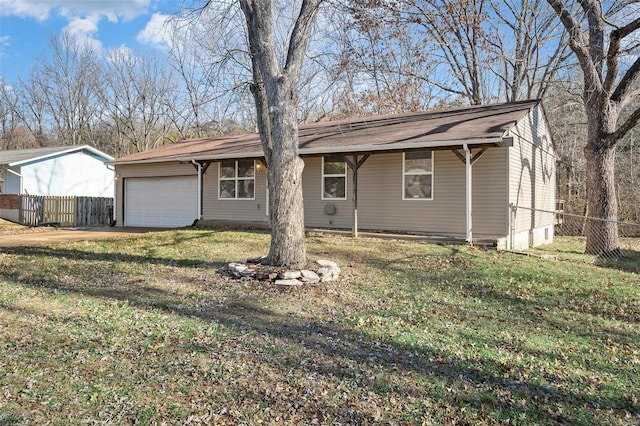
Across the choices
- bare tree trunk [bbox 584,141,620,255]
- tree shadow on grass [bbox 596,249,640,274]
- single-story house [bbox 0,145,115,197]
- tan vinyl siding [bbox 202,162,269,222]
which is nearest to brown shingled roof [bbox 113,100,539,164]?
tan vinyl siding [bbox 202,162,269,222]

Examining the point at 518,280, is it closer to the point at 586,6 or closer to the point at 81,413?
the point at 81,413

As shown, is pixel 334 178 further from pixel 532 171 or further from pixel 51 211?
pixel 51 211

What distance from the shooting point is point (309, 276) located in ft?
22.3

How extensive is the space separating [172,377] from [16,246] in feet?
30.3

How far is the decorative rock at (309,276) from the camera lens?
22.2 feet

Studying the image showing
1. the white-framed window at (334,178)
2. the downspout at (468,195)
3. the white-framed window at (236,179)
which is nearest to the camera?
the downspout at (468,195)

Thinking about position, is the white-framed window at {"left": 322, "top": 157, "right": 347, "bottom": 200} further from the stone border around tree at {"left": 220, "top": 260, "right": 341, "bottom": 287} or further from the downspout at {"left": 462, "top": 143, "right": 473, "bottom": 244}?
the stone border around tree at {"left": 220, "top": 260, "right": 341, "bottom": 287}

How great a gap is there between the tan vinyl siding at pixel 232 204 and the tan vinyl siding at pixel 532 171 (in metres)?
7.21

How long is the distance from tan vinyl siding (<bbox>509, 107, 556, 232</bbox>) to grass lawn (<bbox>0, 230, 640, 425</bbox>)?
4.16 meters

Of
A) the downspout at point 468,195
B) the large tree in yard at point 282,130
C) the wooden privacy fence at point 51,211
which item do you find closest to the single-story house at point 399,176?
the downspout at point 468,195

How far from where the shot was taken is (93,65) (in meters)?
36.0

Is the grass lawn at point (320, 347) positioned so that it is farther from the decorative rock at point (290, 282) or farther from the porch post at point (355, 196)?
the porch post at point (355, 196)

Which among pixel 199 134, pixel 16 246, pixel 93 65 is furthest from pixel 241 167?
pixel 93 65

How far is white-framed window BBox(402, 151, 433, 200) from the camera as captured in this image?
11789 mm
